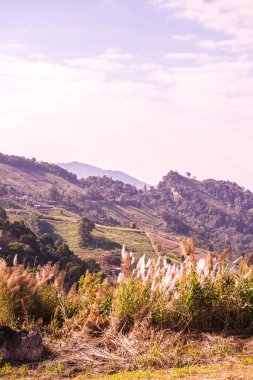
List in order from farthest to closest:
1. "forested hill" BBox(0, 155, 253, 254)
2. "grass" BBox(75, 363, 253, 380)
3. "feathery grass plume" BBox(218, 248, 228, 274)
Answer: "forested hill" BBox(0, 155, 253, 254) → "feathery grass plume" BBox(218, 248, 228, 274) → "grass" BBox(75, 363, 253, 380)

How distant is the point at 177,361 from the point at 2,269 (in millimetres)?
3370

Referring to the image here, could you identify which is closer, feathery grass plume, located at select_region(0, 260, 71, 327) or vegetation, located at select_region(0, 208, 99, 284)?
feathery grass plume, located at select_region(0, 260, 71, 327)

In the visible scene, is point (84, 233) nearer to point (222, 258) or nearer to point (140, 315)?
point (222, 258)

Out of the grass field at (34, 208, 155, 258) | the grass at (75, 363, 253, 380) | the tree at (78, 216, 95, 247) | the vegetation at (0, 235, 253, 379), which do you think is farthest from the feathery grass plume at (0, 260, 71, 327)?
the tree at (78, 216, 95, 247)

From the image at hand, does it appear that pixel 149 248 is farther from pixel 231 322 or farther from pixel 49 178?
pixel 49 178

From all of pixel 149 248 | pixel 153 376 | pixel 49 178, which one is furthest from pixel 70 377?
pixel 49 178

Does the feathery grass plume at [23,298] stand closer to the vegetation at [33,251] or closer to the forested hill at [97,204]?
the vegetation at [33,251]

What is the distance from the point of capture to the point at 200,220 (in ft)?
644

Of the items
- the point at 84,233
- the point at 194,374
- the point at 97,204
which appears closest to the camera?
the point at 194,374

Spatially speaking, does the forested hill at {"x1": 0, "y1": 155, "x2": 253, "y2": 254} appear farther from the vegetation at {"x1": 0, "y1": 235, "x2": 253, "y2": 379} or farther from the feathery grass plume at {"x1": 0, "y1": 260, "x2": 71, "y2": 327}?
the vegetation at {"x1": 0, "y1": 235, "x2": 253, "y2": 379}

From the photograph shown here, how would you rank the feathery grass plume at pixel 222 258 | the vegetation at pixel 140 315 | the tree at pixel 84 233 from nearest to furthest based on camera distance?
the vegetation at pixel 140 315 < the feathery grass plume at pixel 222 258 < the tree at pixel 84 233

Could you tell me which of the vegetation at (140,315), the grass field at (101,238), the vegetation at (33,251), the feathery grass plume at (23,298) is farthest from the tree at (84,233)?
the feathery grass plume at (23,298)

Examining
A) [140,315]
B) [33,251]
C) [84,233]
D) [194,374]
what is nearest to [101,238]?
[84,233]

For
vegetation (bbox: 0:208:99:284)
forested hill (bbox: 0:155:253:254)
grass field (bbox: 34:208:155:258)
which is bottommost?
grass field (bbox: 34:208:155:258)
